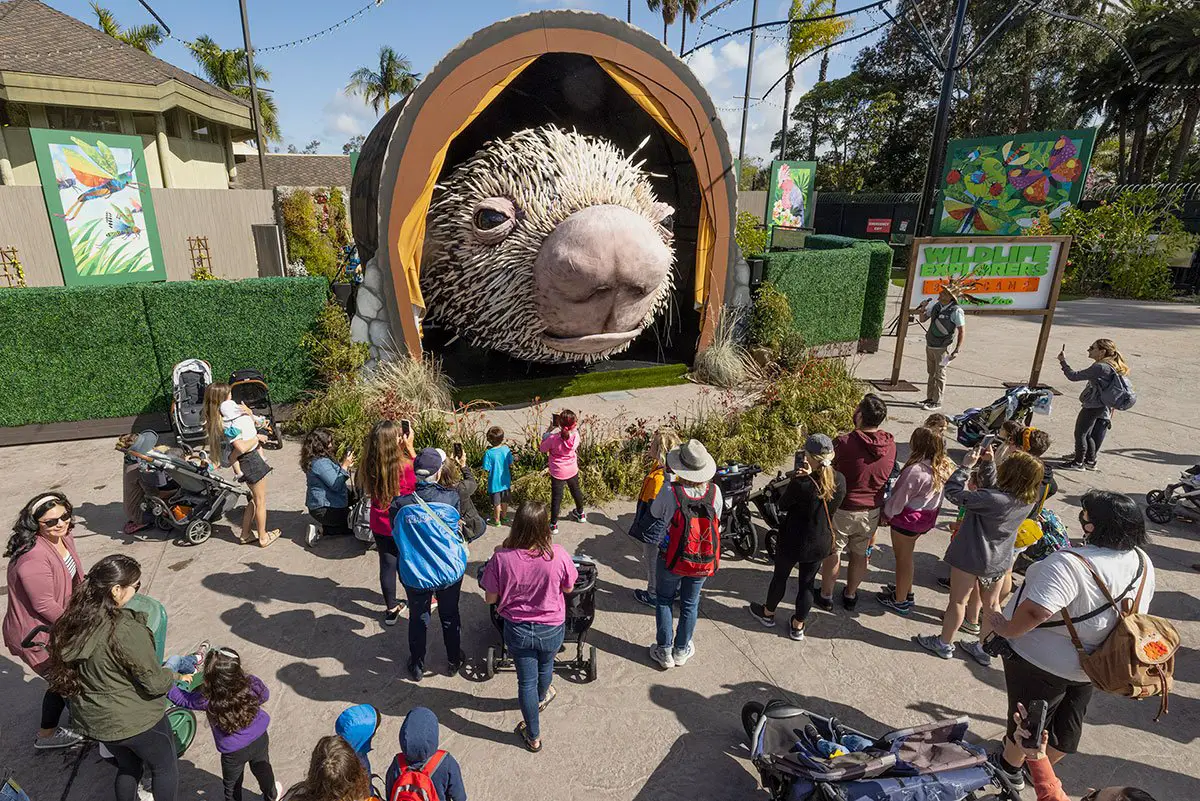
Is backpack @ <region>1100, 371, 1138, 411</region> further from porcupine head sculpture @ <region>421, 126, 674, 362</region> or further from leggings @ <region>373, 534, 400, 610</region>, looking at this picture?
leggings @ <region>373, 534, 400, 610</region>

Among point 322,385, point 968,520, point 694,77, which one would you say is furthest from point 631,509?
point 694,77

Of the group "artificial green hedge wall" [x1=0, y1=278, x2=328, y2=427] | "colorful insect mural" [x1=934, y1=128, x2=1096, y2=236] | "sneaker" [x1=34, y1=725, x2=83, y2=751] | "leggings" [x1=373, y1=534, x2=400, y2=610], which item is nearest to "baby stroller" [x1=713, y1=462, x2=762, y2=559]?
"leggings" [x1=373, y1=534, x2=400, y2=610]

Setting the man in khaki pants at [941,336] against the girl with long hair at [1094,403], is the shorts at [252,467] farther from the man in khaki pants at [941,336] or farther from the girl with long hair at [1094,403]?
the man in khaki pants at [941,336]

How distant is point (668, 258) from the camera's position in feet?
18.5

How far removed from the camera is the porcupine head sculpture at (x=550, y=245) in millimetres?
5316

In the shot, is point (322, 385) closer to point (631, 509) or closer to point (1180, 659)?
point (631, 509)

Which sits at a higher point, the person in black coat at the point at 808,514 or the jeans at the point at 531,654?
the person in black coat at the point at 808,514

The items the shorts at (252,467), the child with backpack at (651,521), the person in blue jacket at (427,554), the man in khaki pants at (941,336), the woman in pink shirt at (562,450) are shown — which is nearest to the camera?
the person in blue jacket at (427,554)

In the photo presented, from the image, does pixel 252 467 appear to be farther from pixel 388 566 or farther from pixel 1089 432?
pixel 1089 432

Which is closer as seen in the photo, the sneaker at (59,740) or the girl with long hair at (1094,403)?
the sneaker at (59,740)

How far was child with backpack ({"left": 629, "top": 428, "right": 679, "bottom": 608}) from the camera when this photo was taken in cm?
389

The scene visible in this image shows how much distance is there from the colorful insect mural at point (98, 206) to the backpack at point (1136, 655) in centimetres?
936

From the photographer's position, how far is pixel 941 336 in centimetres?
776

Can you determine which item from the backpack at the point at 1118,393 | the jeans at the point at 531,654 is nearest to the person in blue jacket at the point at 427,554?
the jeans at the point at 531,654
